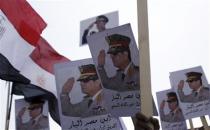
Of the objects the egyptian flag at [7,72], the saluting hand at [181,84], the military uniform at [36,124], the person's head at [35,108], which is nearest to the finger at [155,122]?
the egyptian flag at [7,72]

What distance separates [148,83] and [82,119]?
307 centimetres

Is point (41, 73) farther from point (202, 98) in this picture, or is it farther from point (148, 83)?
point (148, 83)

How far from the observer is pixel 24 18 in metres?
7.25

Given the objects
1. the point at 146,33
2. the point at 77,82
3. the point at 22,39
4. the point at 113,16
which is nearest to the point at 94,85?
the point at 77,82

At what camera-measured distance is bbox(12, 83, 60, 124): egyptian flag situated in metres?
8.38

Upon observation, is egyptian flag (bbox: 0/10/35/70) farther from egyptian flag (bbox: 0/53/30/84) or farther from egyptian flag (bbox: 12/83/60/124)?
egyptian flag (bbox: 12/83/60/124)

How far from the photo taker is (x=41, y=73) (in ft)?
28.0

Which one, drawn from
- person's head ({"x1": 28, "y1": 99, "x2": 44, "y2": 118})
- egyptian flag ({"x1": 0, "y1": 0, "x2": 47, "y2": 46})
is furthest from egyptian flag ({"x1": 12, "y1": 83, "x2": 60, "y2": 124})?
egyptian flag ({"x1": 0, "y1": 0, "x2": 47, "y2": 46})

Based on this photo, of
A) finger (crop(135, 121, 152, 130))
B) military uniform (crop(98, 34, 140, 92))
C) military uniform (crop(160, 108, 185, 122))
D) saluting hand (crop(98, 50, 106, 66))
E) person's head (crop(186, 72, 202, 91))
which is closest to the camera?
finger (crop(135, 121, 152, 130))

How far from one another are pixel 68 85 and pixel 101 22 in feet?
3.29

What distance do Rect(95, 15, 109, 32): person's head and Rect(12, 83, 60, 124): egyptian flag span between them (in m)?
1.87

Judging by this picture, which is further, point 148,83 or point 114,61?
point 114,61

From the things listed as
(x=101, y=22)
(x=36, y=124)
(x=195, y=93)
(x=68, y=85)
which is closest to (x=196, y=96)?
(x=195, y=93)

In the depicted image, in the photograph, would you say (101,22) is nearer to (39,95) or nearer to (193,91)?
(193,91)
